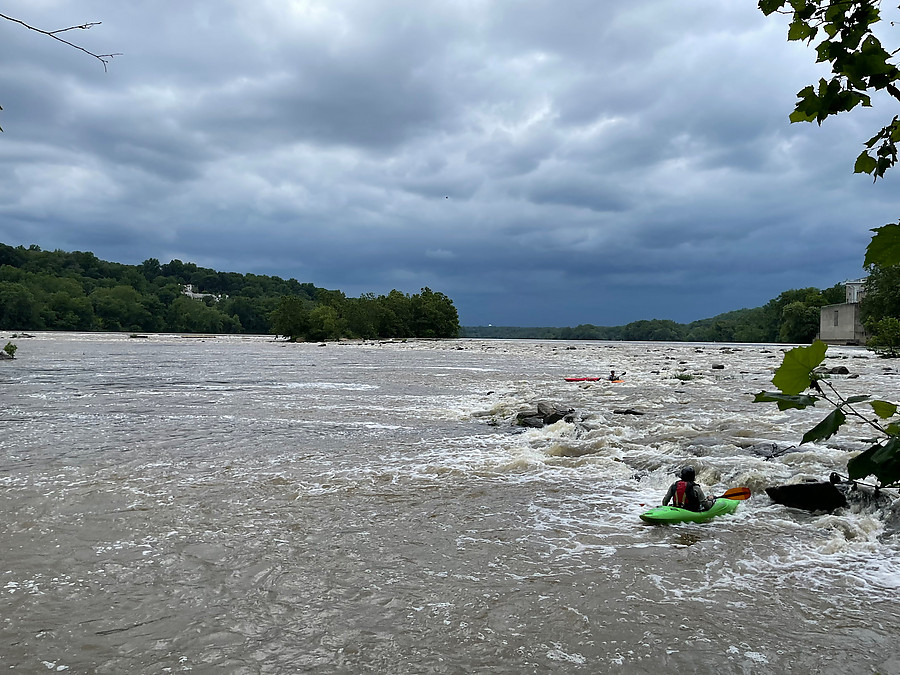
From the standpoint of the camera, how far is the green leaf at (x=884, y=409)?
6.45 feet

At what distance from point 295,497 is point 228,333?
166937mm

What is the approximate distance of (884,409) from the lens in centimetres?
199

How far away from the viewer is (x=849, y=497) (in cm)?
918

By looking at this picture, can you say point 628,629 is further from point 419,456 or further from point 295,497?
point 419,456

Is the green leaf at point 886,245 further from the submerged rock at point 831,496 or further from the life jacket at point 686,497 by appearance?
the submerged rock at point 831,496

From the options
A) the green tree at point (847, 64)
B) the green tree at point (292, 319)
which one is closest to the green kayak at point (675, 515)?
the green tree at point (847, 64)

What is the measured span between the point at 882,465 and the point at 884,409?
9.7 inches

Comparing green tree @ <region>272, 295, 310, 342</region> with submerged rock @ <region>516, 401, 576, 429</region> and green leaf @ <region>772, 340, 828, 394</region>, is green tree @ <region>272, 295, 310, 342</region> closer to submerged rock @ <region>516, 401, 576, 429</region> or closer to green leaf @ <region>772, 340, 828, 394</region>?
submerged rock @ <region>516, 401, 576, 429</region>

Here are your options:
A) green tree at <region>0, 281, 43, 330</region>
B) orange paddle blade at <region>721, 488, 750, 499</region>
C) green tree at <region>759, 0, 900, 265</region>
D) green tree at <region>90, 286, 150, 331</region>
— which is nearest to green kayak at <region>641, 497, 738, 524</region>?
orange paddle blade at <region>721, 488, 750, 499</region>

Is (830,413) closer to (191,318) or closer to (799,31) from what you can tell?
(799,31)

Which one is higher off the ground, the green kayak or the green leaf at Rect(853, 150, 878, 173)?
the green leaf at Rect(853, 150, 878, 173)

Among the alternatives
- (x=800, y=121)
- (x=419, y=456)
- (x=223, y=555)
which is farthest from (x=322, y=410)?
(x=800, y=121)

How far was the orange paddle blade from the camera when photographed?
31.7ft

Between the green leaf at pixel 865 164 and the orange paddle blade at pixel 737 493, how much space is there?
831cm
